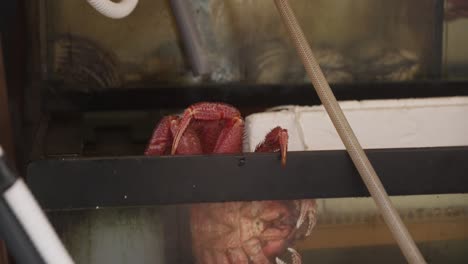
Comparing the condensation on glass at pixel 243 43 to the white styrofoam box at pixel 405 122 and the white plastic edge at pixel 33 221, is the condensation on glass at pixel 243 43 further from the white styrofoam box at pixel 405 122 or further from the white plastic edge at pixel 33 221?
the white plastic edge at pixel 33 221

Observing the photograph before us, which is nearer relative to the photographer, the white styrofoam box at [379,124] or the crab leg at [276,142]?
the crab leg at [276,142]

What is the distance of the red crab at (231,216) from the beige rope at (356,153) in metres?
0.13

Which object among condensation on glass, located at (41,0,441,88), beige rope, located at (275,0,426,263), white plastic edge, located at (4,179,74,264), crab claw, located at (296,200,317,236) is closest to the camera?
white plastic edge, located at (4,179,74,264)

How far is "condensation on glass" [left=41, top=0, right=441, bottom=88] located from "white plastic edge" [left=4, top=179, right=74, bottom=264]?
79cm

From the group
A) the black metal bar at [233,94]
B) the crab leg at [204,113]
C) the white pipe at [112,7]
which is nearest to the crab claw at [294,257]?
the crab leg at [204,113]

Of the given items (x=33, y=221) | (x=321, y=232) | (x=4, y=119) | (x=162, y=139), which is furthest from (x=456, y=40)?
(x=33, y=221)

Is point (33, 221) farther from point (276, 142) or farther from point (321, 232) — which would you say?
point (321, 232)

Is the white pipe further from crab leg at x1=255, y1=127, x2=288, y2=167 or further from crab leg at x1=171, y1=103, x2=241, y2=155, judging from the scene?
crab leg at x1=255, y1=127, x2=288, y2=167

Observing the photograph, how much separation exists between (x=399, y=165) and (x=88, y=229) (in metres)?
0.50

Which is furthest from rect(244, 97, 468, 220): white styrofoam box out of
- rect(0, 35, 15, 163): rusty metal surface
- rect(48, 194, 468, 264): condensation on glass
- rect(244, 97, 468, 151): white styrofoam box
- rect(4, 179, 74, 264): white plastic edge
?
rect(4, 179, 74, 264): white plastic edge

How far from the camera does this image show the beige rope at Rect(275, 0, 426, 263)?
84 centimetres

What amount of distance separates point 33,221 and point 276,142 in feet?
1.68

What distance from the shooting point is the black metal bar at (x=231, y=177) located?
2.97ft

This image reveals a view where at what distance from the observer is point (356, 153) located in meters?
0.87
